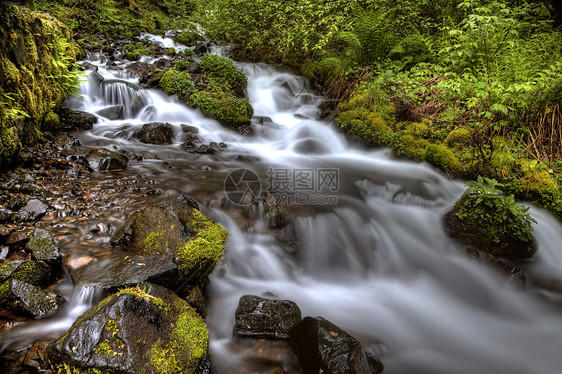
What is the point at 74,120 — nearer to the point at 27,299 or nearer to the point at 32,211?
the point at 32,211

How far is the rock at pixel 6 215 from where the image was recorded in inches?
105

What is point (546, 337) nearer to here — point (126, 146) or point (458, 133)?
point (458, 133)

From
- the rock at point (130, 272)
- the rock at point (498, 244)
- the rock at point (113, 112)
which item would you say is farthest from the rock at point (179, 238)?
the rock at point (113, 112)

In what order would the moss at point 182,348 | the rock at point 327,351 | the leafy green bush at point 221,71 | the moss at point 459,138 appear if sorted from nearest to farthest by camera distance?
the moss at point 182,348 → the rock at point 327,351 → the moss at point 459,138 → the leafy green bush at point 221,71

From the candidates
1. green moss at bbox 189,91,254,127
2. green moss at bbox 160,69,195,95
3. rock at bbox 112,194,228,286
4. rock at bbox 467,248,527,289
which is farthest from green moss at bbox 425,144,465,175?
green moss at bbox 160,69,195,95

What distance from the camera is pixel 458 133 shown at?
5777 mm

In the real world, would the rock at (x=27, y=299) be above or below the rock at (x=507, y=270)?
above

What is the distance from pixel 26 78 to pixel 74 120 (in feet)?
7.18

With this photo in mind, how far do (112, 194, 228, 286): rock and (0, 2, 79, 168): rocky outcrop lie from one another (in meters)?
2.24

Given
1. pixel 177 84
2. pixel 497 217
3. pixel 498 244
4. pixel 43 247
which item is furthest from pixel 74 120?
pixel 498 244

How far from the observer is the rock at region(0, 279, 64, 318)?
196cm

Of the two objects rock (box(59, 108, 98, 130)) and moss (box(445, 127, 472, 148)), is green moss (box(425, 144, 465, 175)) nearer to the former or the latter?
moss (box(445, 127, 472, 148))

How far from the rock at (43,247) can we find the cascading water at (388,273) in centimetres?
143

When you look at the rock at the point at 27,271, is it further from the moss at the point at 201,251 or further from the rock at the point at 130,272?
the moss at the point at 201,251
